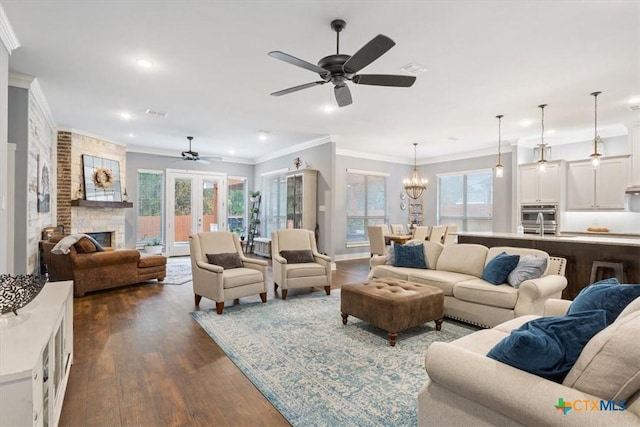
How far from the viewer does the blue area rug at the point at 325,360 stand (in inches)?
80.3

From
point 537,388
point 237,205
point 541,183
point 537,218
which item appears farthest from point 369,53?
point 237,205

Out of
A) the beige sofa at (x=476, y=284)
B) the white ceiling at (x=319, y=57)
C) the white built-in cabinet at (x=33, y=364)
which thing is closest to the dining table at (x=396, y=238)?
the white ceiling at (x=319, y=57)

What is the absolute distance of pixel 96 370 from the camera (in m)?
2.54

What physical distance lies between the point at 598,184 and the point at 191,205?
928cm

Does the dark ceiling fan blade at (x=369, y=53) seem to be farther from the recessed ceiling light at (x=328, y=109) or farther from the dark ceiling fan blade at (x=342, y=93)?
the recessed ceiling light at (x=328, y=109)

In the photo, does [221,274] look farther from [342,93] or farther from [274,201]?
[274,201]

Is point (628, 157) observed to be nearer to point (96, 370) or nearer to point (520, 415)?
point (520, 415)

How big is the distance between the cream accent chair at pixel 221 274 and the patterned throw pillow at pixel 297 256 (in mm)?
530

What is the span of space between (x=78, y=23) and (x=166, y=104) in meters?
2.17

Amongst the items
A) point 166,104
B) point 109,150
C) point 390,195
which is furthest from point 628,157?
point 109,150

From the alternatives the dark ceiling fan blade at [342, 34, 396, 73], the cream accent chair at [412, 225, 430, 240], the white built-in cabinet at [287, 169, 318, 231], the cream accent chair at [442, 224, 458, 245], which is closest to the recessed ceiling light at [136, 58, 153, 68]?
the dark ceiling fan blade at [342, 34, 396, 73]

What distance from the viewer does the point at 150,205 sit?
27.9 ft

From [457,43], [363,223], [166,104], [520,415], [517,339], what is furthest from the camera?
[363,223]

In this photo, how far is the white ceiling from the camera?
269 cm
